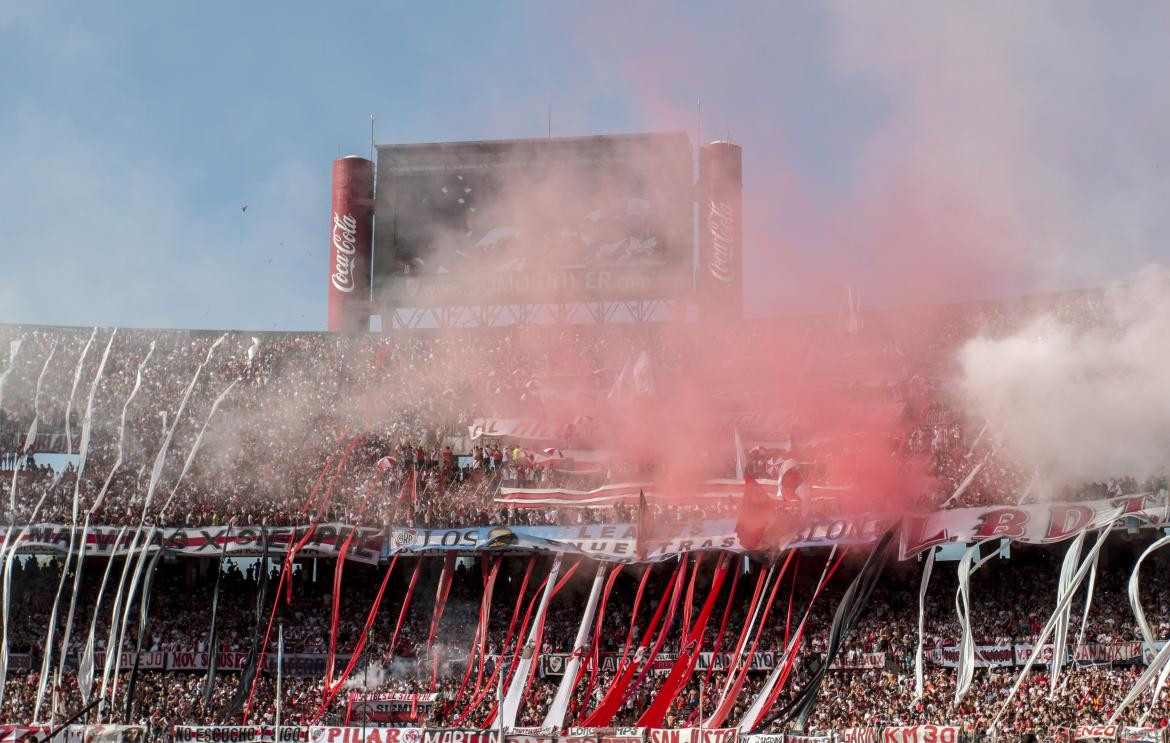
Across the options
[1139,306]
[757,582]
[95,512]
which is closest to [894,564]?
[757,582]

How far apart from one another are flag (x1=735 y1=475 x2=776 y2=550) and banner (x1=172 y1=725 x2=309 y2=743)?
1217 centimetres

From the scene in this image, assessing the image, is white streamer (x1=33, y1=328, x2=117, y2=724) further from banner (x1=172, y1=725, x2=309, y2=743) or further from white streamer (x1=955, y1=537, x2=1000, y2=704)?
white streamer (x1=955, y1=537, x2=1000, y2=704)

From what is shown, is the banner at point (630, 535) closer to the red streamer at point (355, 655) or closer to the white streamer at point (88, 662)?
the white streamer at point (88, 662)

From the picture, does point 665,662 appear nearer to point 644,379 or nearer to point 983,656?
point 983,656

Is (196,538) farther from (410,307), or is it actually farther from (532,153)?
(532,153)

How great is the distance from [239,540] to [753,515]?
574 inches

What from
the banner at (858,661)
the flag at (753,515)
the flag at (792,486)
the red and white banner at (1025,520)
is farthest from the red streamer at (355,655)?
the red and white banner at (1025,520)

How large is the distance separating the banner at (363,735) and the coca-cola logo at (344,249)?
72.8ft

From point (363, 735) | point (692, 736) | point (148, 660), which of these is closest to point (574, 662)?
point (363, 735)

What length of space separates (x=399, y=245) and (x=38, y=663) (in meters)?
19.2

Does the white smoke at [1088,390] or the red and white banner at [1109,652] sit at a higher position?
the white smoke at [1088,390]

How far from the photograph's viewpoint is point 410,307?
4850cm

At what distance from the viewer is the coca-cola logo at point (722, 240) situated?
4644 centimetres

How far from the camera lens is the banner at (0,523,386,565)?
124 ft
